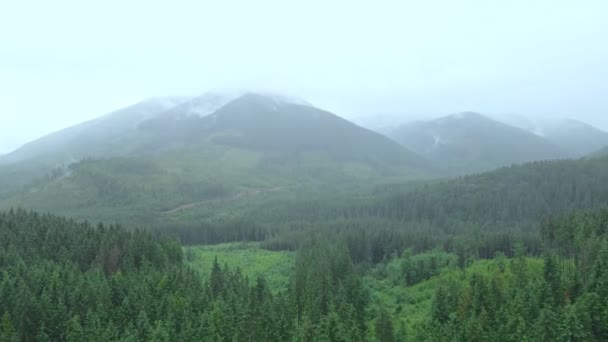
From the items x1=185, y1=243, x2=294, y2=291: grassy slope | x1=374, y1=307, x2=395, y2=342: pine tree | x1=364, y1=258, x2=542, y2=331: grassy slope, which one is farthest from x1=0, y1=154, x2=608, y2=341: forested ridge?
x1=185, y1=243, x2=294, y2=291: grassy slope

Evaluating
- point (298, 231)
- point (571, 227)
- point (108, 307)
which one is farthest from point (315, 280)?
point (298, 231)

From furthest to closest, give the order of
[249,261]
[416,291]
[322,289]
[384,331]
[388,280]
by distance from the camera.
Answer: [249,261]
[388,280]
[416,291]
[322,289]
[384,331]

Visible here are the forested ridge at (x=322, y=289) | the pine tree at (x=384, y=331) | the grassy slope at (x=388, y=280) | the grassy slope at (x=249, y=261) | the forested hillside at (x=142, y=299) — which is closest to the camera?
the forested ridge at (x=322, y=289)

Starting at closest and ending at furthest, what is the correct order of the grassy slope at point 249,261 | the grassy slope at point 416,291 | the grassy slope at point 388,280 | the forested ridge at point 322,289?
the forested ridge at point 322,289
the grassy slope at point 416,291
the grassy slope at point 388,280
the grassy slope at point 249,261

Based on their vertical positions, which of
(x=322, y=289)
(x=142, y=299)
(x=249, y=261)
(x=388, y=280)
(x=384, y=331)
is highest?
(x=142, y=299)

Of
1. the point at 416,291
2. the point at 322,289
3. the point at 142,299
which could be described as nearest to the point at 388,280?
the point at 416,291

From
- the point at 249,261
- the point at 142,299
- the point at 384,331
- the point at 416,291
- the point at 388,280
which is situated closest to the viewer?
the point at 384,331

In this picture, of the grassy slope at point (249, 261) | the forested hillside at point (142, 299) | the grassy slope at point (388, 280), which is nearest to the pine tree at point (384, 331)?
the forested hillside at point (142, 299)

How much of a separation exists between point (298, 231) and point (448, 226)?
166 feet

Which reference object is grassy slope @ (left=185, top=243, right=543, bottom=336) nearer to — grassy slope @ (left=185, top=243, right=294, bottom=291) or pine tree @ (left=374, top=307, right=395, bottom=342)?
grassy slope @ (left=185, top=243, right=294, bottom=291)

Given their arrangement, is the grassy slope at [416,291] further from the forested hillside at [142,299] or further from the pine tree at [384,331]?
the pine tree at [384,331]

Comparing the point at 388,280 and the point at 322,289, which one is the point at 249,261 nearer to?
the point at 388,280

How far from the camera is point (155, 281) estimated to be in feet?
260

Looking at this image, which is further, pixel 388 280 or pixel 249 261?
pixel 249 261
